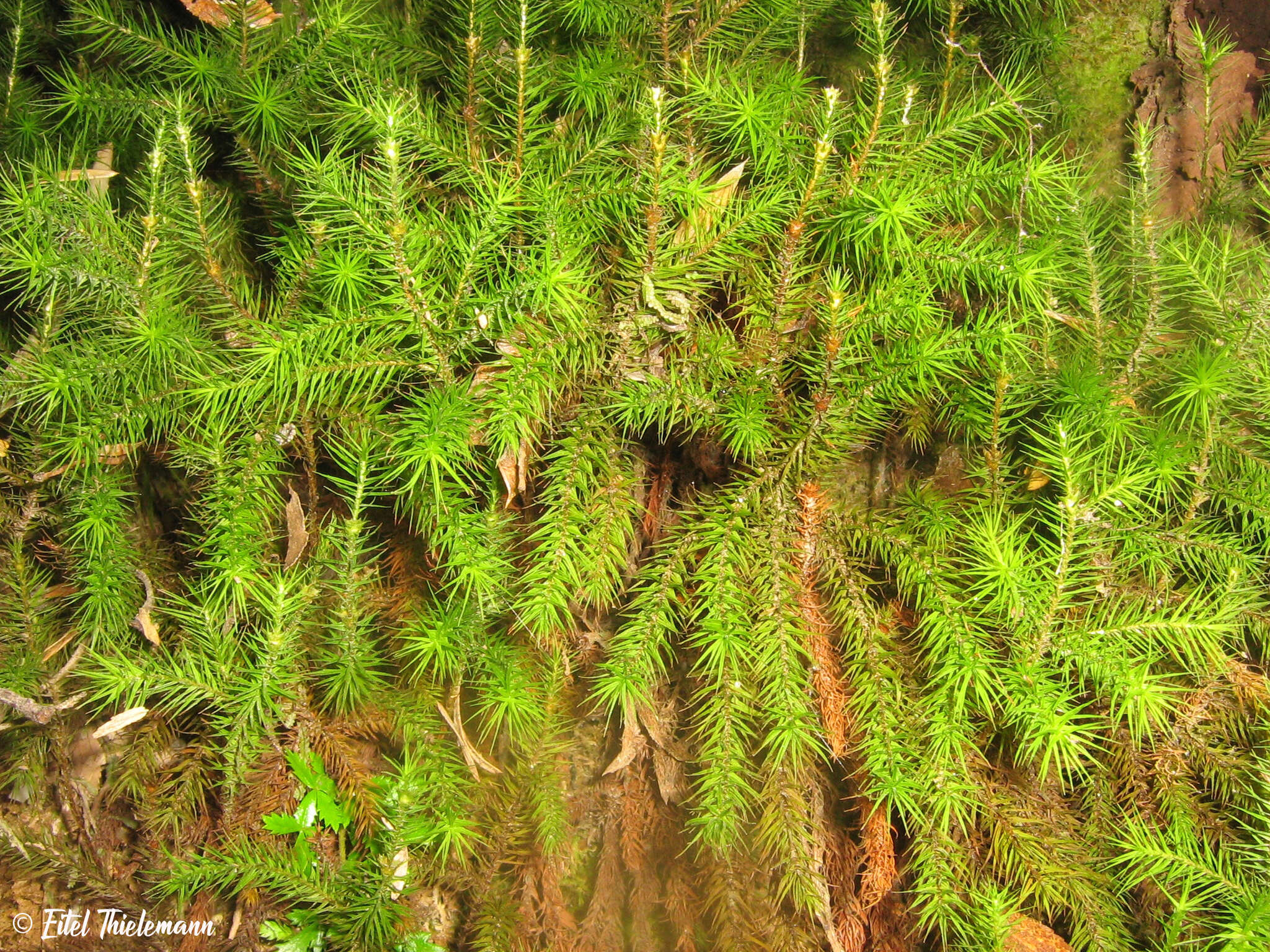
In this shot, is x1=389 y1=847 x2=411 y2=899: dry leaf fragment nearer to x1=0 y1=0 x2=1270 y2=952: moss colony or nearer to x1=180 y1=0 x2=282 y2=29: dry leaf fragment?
x1=0 y1=0 x2=1270 y2=952: moss colony

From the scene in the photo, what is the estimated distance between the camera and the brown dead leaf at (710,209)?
1333 millimetres

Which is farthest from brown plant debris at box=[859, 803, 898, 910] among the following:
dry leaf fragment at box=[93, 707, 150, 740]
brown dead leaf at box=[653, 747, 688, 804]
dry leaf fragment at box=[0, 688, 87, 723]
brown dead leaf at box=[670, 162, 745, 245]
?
dry leaf fragment at box=[0, 688, 87, 723]

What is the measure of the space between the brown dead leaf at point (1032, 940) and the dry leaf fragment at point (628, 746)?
65 centimetres

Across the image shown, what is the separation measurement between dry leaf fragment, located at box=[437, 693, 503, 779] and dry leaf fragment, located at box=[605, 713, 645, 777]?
21 cm

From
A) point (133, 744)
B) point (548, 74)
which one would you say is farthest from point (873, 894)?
point (548, 74)

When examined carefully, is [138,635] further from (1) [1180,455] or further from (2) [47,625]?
(1) [1180,455]

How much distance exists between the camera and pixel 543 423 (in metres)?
1.32

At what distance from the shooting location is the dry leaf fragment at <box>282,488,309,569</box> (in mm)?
1428

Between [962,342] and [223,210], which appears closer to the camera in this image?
[962,342]

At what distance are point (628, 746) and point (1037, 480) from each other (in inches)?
33.0

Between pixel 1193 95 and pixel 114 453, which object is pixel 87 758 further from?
pixel 1193 95

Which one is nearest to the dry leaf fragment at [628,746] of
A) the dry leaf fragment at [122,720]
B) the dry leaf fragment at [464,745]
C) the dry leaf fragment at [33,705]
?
the dry leaf fragment at [464,745]

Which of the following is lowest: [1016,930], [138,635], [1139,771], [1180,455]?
[138,635]

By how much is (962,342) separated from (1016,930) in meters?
0.93
